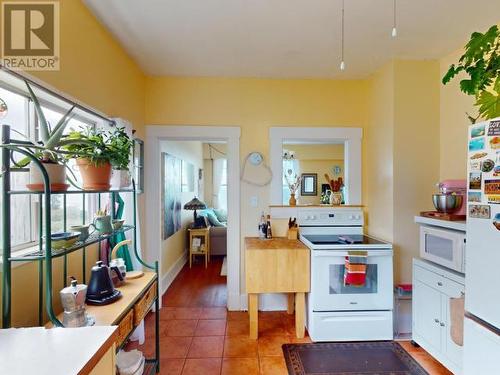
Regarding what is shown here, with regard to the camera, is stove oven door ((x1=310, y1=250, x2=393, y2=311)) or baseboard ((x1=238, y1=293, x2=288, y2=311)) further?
baseboard ((x1=238, y1=293, x2=288, y2=311))

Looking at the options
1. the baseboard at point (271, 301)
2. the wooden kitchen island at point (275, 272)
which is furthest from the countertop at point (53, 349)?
the baseboard at point (271, 301)

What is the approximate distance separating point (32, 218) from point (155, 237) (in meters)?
1.57

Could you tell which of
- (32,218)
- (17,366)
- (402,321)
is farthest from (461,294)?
(32,218)

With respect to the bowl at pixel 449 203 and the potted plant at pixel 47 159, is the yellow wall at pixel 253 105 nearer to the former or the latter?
the bowl at pixel 449 203

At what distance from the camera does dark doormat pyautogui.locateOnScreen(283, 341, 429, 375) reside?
2.09 m

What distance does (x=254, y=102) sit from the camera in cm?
311

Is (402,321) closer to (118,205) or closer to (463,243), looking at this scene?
(463,243)

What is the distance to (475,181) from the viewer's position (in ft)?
4.76

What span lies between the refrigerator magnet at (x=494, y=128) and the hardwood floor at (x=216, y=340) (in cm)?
183

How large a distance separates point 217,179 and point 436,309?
5.66 metres

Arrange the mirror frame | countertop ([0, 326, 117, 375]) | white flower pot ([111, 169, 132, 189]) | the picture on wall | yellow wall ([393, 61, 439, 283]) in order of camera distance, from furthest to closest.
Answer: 1. the picture on wall
2. the mirror frame
3. yellow wall ([393, 61, 439, 283])
4. white flower pot ([111, 169, 132, 189])
5. countertop ([0, 326, 117, 375])

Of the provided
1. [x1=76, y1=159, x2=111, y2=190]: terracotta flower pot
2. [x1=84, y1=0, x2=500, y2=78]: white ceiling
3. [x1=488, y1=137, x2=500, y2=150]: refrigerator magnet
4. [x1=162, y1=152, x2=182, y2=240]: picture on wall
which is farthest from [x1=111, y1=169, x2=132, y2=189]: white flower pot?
[x1=488, y1=137, x2=500, y2=150]: refrigerator magnet

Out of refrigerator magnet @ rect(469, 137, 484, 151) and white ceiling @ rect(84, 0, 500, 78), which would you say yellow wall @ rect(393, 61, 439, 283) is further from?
refrigerator magnet @ rect(469, 137, 484, 151)

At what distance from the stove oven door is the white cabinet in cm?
23
